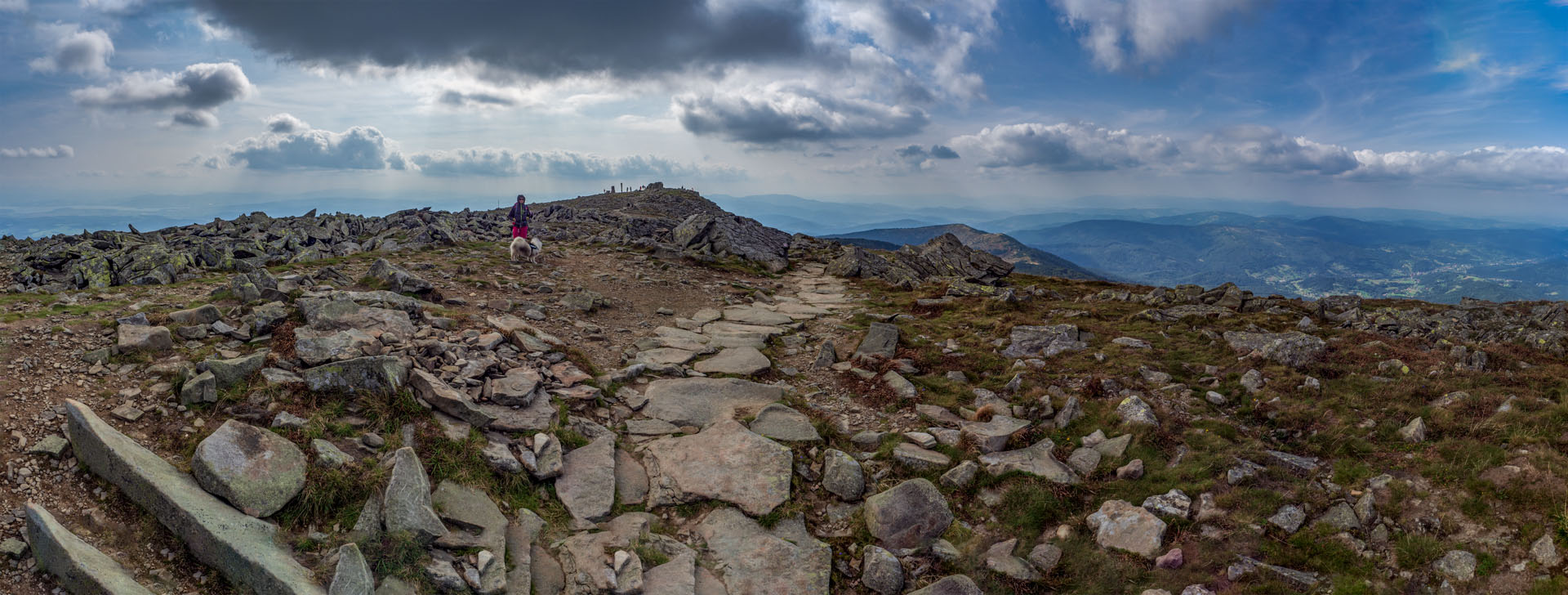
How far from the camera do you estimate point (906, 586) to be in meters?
9.09

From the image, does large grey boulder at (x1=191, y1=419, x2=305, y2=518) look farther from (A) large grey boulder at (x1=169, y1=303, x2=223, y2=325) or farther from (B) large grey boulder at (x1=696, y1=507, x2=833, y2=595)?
(B) large grey boulder at (x1=696, y1=507, x2=833, y2=595)

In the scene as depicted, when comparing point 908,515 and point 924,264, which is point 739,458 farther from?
point 924,264

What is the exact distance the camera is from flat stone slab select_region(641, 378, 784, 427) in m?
13.5

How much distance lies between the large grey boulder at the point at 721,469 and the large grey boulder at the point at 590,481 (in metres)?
0.74

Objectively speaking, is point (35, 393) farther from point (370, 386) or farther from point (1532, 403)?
point (1532, 403)

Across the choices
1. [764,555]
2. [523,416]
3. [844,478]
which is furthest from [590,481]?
[844,478]

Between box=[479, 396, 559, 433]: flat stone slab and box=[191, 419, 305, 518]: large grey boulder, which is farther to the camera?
box=[479, 396, 559, 433]: flat stone slab

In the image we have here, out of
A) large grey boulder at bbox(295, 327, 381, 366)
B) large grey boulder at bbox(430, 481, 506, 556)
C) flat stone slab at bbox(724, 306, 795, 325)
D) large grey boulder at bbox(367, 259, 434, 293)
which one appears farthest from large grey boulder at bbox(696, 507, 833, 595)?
large grey boulder at bbox(367, 259, 434, 293)

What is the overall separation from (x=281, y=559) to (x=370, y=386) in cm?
391

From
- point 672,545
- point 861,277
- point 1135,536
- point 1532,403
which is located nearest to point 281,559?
point 672,545

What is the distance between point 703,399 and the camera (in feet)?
47.3

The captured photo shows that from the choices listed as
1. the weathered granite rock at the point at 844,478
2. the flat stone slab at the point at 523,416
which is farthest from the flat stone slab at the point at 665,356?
the weathered granite rock at the point at 844,478

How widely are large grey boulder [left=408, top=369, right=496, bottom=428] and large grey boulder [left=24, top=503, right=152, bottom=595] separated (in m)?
4.38

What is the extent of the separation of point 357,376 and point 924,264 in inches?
1373
